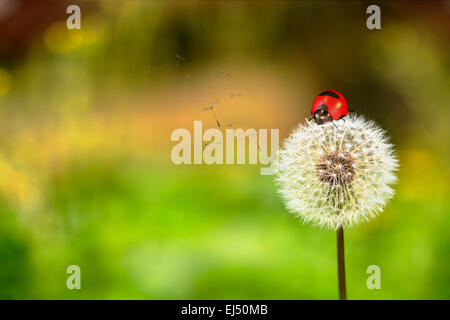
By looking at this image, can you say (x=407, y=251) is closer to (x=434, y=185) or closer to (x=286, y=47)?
(x=434, y=185)

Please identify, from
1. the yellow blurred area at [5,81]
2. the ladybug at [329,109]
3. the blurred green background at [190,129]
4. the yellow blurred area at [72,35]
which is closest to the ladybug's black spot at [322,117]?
the ladybug at [329,109]

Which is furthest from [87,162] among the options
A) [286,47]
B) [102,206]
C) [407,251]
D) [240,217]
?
[407,251]

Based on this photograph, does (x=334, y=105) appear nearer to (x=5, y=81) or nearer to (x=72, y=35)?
(x=72, y=35)

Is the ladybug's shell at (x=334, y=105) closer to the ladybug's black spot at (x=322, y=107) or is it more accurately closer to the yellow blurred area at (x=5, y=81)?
the ladybug's black spot at (x=322, y=107)

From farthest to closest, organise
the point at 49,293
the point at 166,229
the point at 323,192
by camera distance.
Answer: the point at 166,229, the point at 49,293, the point at 323,192

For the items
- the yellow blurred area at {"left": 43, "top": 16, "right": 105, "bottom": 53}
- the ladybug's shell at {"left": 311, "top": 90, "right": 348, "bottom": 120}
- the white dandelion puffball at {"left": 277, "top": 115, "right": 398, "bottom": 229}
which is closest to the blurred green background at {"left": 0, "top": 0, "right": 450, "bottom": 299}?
the yellow blurred area at {"left": 43, "top": 16, "right": 105, "bottom": 53}

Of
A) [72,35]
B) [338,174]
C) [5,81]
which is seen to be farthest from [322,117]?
[5,81]

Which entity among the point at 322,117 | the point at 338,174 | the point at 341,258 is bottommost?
the point at 341,258

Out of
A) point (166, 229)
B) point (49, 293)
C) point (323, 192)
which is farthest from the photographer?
point (166, 229)
